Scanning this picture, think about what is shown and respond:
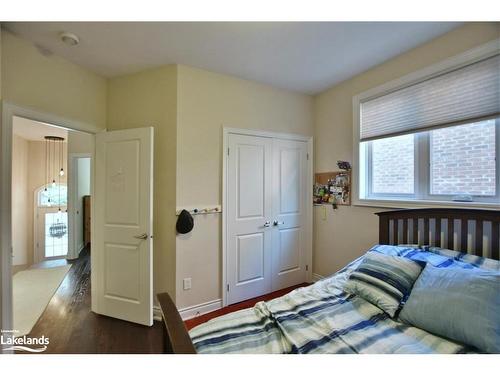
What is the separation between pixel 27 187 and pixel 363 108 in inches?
278

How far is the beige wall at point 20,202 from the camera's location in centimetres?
488

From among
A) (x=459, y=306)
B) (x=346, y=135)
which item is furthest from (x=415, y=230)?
(x=346, y=135)

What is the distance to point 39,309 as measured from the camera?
2539 mm

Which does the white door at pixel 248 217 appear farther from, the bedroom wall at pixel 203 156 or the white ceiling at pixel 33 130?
the white ceiling at pixel 33 130

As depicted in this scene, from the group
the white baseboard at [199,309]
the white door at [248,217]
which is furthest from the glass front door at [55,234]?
the white door at [248,217]

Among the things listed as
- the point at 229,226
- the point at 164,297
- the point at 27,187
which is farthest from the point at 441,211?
the point at 27,187

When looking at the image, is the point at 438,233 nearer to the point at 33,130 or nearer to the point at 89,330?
the point at 89,330

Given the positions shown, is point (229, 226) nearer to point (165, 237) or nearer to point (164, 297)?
point (165, 237)

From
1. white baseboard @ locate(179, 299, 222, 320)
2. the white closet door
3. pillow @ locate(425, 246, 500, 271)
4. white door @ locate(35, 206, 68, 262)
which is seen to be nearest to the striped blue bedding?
pillow @ locate(425, 246, 500, 271)

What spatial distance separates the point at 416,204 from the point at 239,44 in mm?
2046

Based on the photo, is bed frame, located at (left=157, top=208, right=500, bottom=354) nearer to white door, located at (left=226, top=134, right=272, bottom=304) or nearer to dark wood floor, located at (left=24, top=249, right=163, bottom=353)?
dark wood floor, located at (left=24, top=249, right=163, bottom=353)

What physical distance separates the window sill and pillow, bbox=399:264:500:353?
69 centimetres

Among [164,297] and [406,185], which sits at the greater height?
[406,185]

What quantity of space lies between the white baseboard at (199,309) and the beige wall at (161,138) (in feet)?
0.75
